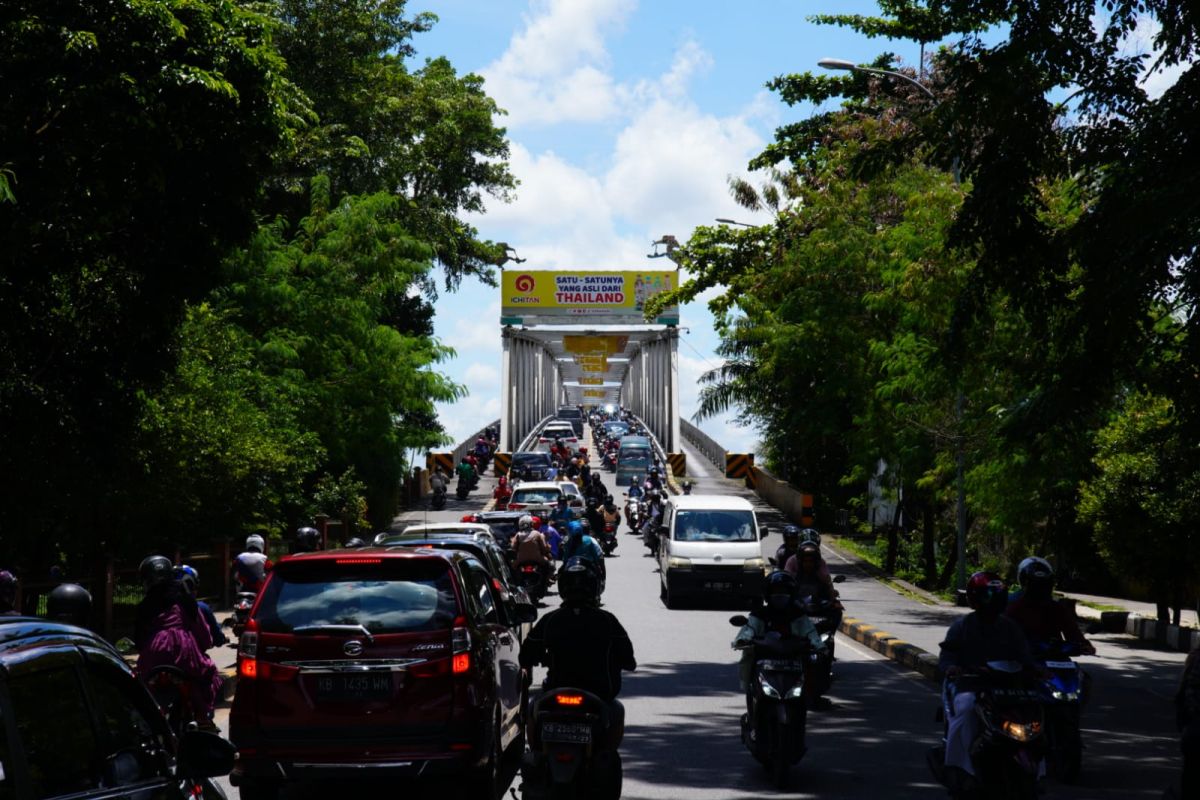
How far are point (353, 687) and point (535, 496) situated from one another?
98.6 ft

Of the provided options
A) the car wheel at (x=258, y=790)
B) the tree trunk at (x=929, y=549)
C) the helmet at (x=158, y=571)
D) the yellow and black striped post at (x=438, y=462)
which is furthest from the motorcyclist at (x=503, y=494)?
the car wheel at (x=258, y=790)

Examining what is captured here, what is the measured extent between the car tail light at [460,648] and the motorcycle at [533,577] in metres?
12.7

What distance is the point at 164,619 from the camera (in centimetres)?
969

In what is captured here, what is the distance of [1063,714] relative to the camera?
10.7 m

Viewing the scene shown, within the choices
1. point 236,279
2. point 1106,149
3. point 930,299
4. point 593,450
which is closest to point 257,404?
point 236,279

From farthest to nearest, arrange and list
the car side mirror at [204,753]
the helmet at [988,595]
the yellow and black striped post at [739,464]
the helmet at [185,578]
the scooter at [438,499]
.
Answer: the yellow and black striped post at [739,464]
the scooter at [438,499]
the helmet at [185,578]
the helmet at [988,595]
the car side mirror at [204,753]

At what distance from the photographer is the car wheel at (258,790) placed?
8828mm

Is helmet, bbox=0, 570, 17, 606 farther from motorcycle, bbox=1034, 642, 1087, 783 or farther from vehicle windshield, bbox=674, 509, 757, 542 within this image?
vehicle windshield, bbox=674, 509, 757, 542

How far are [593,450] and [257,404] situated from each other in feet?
209

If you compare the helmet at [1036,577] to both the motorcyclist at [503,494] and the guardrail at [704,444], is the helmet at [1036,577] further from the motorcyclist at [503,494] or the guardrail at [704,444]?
the guardrail at [704,444]

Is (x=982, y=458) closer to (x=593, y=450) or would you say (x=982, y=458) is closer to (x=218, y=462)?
(x=218, y=462)

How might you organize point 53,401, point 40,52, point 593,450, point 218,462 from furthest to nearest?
point 593,450 → point 218,462 → point 53,401 → point 40,52

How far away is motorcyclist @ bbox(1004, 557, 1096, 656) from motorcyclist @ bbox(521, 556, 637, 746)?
3.74 metres

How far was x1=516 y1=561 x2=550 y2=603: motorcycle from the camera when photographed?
2235 cm
